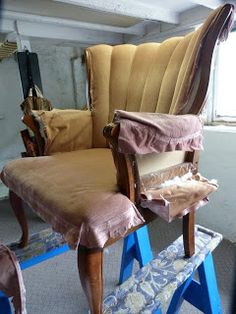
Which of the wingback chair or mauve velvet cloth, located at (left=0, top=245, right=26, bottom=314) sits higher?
the wingback chair

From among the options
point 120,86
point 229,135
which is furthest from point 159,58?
point 229,135

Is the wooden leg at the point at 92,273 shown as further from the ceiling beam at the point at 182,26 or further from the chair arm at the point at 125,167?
the ceiling beam at the point at 182,26

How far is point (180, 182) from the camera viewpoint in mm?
753

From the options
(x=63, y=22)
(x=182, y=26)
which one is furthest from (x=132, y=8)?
(x=63, y=22)

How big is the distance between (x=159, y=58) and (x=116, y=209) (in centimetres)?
76

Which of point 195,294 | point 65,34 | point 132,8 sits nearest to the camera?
point 195,294

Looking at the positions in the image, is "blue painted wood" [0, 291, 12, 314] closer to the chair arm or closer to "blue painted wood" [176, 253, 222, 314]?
the chair arm

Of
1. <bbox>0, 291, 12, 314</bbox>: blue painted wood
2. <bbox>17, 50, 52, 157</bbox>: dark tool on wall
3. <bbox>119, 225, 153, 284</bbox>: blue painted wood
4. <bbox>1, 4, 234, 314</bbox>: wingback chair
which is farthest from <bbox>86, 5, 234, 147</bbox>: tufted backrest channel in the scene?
<bbox>17, 50, 52, 157</bbox>: dark tool on wall

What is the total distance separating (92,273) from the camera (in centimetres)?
53

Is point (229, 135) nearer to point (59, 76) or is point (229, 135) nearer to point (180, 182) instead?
point (180, 182)

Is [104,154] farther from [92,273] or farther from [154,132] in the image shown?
[92,273]

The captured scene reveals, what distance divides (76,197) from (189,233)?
17.7 inches

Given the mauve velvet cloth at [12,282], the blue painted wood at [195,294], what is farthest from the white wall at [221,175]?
the mauve velvet cloth at [12,282]

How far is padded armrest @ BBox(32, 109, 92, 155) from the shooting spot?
1004mm
